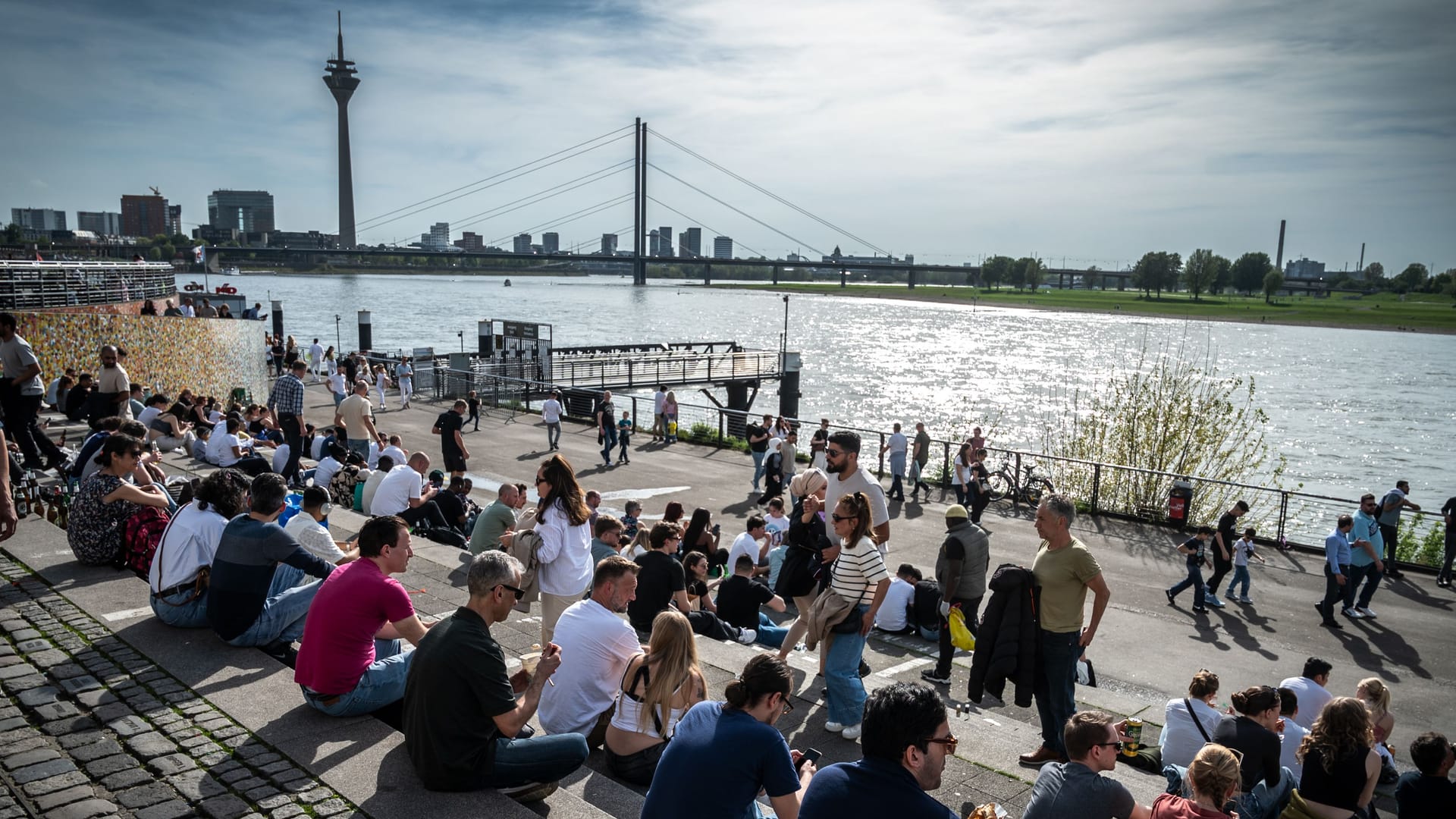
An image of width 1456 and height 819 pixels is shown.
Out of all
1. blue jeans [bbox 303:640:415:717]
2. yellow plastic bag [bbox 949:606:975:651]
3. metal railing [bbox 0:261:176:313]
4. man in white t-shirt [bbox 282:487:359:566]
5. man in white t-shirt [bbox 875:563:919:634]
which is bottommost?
man in white t-shirt [bbox 875:563:919:634]

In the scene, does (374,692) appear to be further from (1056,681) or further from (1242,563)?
(1242,563)

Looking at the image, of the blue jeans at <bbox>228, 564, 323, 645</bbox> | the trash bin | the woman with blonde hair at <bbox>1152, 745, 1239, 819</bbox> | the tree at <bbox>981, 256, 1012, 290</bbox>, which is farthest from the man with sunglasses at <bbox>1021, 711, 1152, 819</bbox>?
the tree at <bbox>981, 256, 1012, 290</bbox>

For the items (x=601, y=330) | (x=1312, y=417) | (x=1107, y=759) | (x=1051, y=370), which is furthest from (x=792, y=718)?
(x=601, y=330)

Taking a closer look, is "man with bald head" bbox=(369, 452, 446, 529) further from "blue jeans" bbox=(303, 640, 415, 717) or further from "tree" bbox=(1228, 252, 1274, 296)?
"tree" bbox=(1228, 252, 1274, 296)

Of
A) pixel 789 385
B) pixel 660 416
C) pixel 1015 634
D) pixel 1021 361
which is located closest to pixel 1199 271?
pixel 1021 361

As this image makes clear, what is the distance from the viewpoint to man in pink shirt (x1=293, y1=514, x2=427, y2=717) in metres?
4.79

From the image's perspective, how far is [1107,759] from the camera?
13.6ft

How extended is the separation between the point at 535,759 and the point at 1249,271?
185 m

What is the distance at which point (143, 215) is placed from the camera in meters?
159

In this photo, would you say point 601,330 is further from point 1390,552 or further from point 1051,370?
point 1390,552

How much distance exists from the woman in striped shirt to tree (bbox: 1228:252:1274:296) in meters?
180

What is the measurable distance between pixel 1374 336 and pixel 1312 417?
91.1 meters

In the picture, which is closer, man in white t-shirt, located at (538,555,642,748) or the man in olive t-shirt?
man in white t-shirt, located at (538,555,642,748)

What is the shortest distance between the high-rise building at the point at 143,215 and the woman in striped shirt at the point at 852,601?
176m
